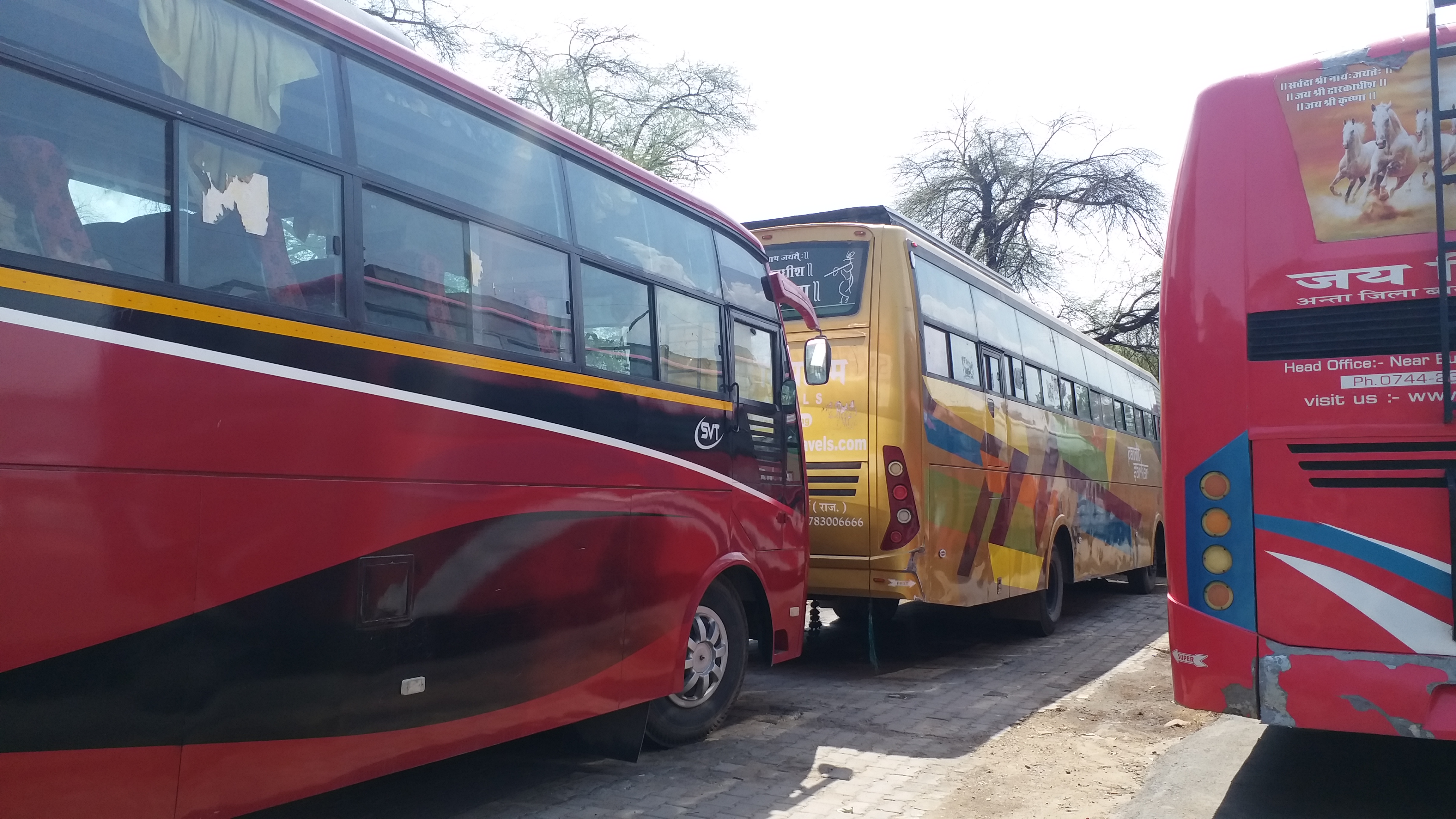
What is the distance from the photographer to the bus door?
6.59 m

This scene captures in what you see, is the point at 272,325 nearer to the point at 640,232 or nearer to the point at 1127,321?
the point at 640,232

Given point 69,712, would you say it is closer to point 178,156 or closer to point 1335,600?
point 178,156

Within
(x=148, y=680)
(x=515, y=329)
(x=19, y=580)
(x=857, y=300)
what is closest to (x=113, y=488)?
(x=19, y=580)

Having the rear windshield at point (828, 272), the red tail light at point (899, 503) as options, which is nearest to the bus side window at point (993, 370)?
the rear windshield at point (828, 272)

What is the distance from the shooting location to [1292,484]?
4.55 m

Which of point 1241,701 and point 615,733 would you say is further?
point 615,733

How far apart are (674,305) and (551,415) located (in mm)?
1422

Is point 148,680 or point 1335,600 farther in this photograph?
point 1335,600

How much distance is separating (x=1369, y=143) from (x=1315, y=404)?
3.75 feet

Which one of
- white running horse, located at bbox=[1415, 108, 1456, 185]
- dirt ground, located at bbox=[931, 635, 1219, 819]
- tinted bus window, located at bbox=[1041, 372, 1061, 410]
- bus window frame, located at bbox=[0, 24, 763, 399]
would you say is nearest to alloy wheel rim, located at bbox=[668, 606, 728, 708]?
bus window frame, located at bbox=[0, 24, 763, 399]

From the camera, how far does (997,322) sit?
10516 millimetres

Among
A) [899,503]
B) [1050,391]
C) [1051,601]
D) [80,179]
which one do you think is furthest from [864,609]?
[80,179]

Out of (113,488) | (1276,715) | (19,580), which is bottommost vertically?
(1276,715)

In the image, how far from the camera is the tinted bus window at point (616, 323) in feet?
17.5
